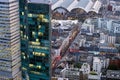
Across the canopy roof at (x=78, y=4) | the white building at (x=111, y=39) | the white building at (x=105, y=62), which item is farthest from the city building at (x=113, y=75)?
the canopy roof at (x=78, y=4)

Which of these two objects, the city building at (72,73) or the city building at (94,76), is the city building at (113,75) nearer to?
the city building at (94,76)

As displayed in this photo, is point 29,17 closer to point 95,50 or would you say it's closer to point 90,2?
point 95,50

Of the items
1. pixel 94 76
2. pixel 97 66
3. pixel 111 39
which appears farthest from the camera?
pixel 111 39

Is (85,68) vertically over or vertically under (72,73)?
over

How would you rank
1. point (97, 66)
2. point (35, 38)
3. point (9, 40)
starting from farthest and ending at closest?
point (97, 66)
point (35, 38)
point (9, 40)

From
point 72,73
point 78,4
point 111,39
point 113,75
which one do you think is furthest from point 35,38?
point 78,4

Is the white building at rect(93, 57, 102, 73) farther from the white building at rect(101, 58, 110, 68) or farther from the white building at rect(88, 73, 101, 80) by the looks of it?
the white building at rect(88, 73, 101, 80)

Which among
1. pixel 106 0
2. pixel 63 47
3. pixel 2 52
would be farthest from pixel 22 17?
pixel 106 0

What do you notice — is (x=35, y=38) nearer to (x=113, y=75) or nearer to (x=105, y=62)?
(x=113, y=75)
